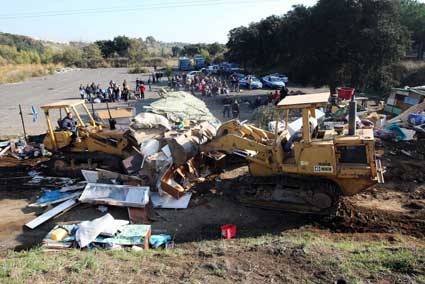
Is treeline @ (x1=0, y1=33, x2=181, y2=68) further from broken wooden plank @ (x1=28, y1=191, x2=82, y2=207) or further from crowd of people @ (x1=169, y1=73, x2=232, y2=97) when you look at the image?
broken wooden plank @ (x1=28, y1=191, x2=82, y2=207)

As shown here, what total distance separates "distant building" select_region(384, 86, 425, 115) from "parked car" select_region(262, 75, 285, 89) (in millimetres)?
13392

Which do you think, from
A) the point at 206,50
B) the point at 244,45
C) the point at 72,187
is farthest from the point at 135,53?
the point at 72,187

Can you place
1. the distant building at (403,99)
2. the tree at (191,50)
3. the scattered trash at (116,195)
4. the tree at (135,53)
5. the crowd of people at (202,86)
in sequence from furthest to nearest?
the tree at (191,50) < the tree at (135,53) < the crowd of people at (202,86) < the distant building at (403,99) < the scattered trash at (116,195)

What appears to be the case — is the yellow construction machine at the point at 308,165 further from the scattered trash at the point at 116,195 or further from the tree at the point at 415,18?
the tree at the point at 415,18

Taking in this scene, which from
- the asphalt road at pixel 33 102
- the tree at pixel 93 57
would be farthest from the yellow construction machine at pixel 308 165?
the tree at pixel 93 57

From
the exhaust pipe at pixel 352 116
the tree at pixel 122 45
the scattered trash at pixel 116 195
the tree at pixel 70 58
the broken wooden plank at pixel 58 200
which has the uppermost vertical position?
the tree at pixel 122 45

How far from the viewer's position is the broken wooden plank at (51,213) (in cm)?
891

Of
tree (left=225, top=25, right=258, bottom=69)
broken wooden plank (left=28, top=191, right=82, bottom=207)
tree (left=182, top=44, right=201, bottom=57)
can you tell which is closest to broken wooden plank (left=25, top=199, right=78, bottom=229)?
broken wooden plank (left=28, top=191, right=82, bottom=207)

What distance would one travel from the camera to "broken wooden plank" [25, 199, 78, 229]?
29.2 feet

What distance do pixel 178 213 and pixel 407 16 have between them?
33.0 m

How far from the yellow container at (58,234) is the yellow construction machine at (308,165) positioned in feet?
13.4

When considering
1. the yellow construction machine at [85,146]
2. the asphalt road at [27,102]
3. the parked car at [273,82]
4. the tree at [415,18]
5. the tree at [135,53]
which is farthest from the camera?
the tree at [135,53]

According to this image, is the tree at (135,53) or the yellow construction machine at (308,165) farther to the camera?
the tree at (135,53)

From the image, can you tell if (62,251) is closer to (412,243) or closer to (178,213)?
(178,213)
